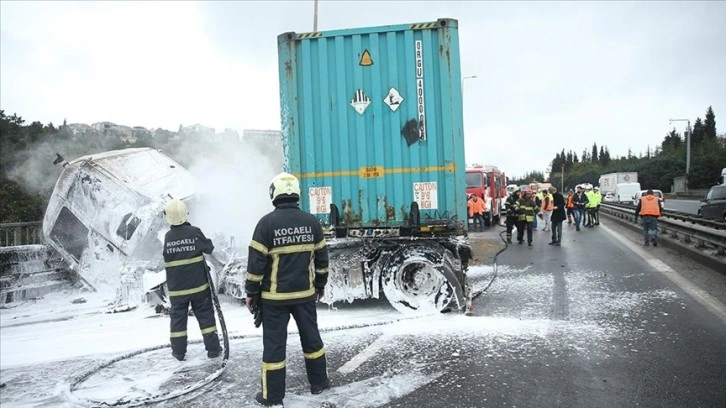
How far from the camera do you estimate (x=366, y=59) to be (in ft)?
21.3

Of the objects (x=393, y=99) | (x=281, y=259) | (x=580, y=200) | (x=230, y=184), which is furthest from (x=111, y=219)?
(x=580, y=200)

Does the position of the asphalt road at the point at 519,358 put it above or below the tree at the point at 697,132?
below

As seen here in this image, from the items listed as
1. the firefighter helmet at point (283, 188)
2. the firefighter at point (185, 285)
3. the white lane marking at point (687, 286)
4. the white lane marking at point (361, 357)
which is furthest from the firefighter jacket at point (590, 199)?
the firefighter helmet at point (283, 188)

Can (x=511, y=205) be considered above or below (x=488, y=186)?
below

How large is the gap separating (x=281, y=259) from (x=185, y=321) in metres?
1.78

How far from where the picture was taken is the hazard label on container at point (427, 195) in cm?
636

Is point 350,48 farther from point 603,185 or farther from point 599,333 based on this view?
point 603,185

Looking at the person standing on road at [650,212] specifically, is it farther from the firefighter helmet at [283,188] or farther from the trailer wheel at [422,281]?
the firefighter helmet at [283,188]

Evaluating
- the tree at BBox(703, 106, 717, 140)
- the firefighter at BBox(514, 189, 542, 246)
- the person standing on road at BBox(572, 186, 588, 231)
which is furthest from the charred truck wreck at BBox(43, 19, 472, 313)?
the tree at BBox(703, 106, 717, 140)

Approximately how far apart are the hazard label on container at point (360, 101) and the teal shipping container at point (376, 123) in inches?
0.5

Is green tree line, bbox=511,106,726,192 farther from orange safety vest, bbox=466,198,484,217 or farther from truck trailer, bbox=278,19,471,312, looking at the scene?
truck trailer, bbox=278,19,471,312

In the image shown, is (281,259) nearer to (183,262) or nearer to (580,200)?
(183,262)

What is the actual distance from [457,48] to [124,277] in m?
5.72

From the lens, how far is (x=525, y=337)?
16.9 feet
